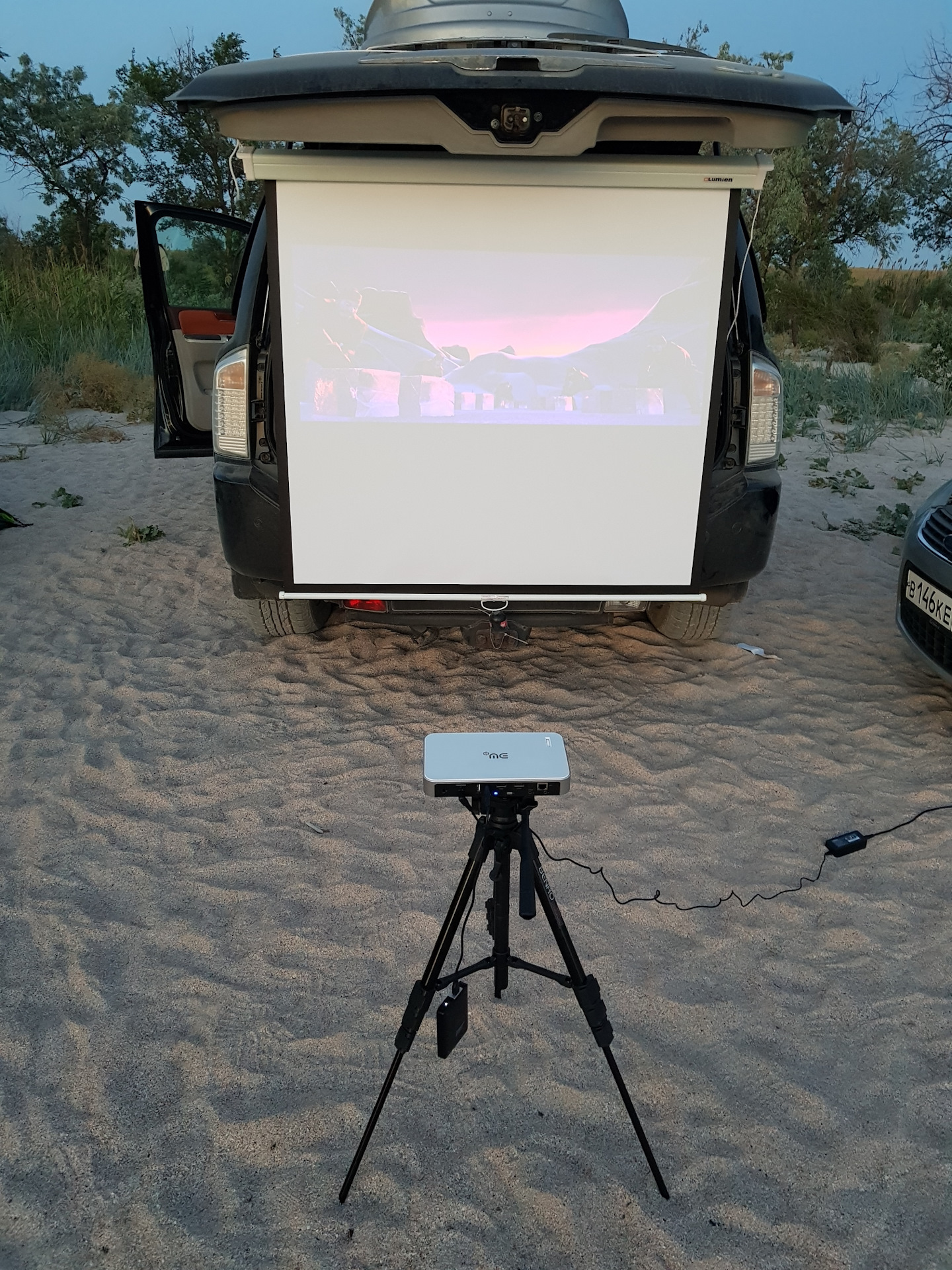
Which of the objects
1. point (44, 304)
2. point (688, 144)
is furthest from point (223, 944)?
point (44, 304)

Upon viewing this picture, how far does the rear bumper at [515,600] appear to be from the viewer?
4109 mm

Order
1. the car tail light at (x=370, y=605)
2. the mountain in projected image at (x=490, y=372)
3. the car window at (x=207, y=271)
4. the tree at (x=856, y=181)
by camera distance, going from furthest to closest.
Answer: the tree at (x=856, y=181) < the car window at (x=207, y=271) < the car tail light at (x=370, y=605) < the mountain in projected image at (x=490, y=372)

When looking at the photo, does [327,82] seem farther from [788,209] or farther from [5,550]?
[788,209]

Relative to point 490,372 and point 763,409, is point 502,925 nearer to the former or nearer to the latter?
point 490,372

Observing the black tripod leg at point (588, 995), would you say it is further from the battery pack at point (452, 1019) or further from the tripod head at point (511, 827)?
the battery pack at point (452, 1019)

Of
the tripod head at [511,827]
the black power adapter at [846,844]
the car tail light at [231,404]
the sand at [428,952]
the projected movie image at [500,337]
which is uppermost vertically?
the projected movie image at [500,337]

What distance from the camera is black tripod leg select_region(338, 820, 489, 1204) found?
2.14 metres

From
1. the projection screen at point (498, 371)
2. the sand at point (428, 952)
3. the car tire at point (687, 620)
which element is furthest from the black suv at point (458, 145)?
the sand at point (428, 952)

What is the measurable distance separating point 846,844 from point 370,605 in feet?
6.68

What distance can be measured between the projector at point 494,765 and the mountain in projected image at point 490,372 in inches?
70.8

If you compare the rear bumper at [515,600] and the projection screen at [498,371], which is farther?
the rear bumper at [515,600]

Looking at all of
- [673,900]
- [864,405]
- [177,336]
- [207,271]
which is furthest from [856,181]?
[673,900]

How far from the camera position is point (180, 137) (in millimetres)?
19062

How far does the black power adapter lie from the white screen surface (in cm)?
112
